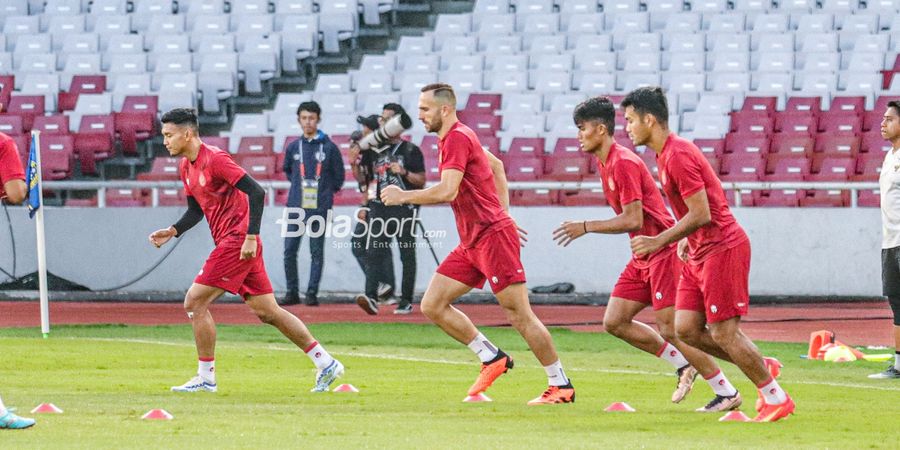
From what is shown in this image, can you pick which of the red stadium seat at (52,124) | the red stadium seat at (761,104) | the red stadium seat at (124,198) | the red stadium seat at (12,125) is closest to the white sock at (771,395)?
the red stadium seat at (124,198)

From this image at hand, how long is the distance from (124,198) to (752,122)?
9.53 metres

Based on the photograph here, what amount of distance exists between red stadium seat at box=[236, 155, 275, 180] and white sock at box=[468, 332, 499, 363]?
13164 millimetres

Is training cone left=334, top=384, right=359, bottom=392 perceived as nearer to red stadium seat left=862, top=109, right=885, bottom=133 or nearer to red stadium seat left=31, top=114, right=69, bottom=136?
red stadium seat left=862, top=109, right=885, bottom=133

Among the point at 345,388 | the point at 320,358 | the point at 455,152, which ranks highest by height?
the point at 455,152

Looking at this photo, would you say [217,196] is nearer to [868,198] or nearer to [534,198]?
[534,198]

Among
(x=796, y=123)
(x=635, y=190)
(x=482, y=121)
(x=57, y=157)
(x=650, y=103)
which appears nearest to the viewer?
(x=650, y=103)

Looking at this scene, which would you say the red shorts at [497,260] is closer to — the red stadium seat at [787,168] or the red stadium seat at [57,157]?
the red stadium seat at [787,168]

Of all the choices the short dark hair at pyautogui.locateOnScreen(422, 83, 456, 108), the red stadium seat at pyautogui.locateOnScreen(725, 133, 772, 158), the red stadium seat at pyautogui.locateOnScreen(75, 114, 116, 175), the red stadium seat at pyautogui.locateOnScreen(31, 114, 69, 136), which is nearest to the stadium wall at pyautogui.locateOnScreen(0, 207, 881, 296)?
the red stadium seat at pyautogui.locateOnScreen(725, 133, 772, 158)

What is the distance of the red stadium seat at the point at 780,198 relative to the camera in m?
22.1

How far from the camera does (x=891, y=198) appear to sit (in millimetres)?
13062

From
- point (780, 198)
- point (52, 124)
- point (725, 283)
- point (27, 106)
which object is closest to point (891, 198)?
point (725, 283)

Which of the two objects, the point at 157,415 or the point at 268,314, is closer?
the point at 157,415

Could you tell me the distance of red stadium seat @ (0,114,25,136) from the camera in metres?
26.1

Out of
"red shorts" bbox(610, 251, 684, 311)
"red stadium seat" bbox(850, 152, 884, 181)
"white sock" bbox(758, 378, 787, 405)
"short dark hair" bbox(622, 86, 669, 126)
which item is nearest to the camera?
"white sock" bbox(758, 378, 787, 405)
